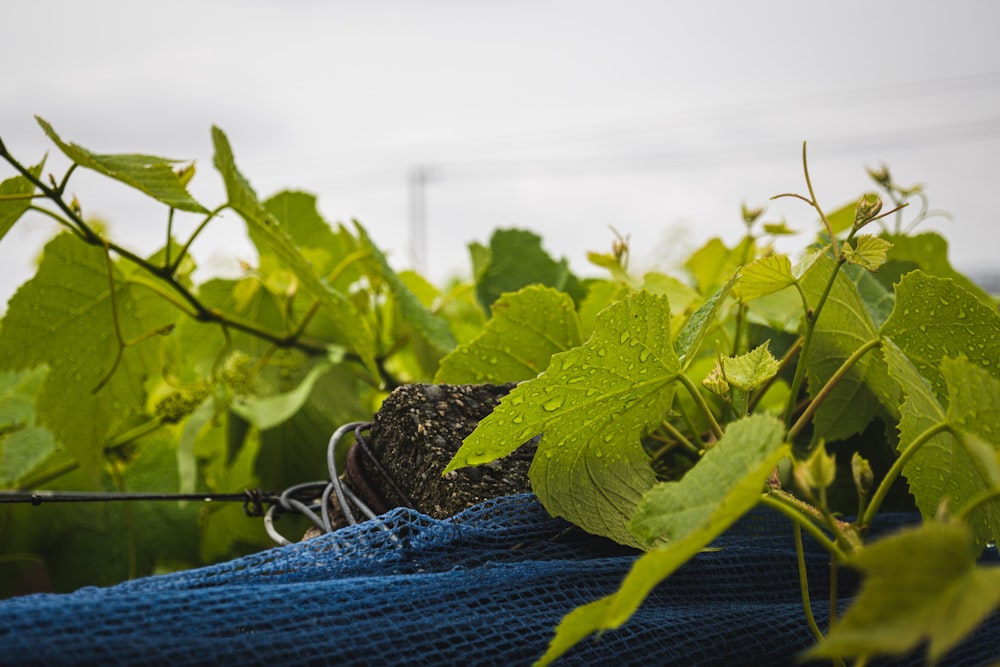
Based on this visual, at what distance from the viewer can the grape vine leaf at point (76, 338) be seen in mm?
681

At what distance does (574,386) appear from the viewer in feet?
1.27

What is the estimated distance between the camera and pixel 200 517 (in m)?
0.86

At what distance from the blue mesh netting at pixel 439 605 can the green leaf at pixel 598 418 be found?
31 mm

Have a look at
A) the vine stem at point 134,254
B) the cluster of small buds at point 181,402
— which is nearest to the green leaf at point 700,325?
the vine stem at point 134,254

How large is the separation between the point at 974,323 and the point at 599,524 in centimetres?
22

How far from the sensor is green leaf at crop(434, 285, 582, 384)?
581mm

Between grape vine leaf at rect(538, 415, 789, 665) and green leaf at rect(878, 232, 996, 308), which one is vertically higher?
green leaf at rect(878, 232, 996, 308)

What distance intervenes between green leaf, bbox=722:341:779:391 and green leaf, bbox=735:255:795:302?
1.8 inches

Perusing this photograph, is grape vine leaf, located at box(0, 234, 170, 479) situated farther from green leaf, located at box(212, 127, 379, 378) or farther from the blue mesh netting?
the blue mesh netting

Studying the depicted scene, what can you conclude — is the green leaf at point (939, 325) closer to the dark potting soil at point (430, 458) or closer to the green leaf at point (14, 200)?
the dark potting soil at point (430, 458)

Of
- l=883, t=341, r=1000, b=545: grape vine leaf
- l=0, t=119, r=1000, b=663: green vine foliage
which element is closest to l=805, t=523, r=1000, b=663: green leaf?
l=0, t=119, r=1000, b=663: green vine foliage

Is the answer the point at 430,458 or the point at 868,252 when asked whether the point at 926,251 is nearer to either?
the point at 868,252

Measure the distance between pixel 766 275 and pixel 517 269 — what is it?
44 cm

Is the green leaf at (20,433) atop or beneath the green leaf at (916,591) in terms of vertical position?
beneath
